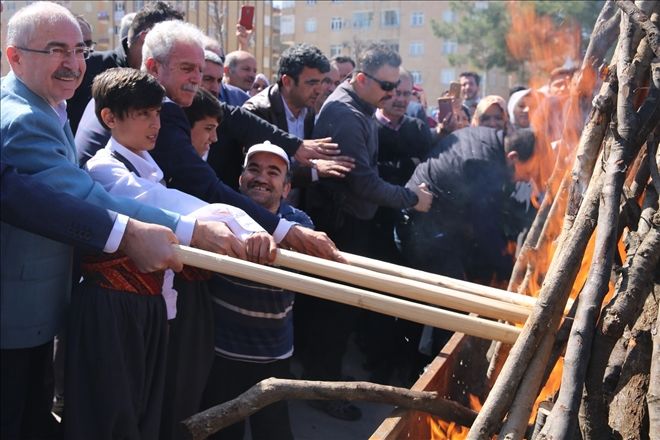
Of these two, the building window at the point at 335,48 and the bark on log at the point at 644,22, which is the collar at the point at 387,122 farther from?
the building window at the point at 335,48

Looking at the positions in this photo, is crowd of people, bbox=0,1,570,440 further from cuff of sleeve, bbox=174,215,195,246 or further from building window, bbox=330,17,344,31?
building window, bbox=330,17,344,31

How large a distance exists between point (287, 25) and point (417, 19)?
37.9 ft

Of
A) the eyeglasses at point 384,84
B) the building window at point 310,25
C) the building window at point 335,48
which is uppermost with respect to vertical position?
the building window at point 310,25

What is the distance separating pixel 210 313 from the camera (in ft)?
11.0

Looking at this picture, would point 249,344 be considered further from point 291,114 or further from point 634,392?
point 291,114

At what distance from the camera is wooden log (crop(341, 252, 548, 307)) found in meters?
2.88

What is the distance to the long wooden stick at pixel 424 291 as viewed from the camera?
2.75 meters

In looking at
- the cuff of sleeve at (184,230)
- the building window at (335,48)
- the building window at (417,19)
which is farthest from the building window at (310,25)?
the cuff of sleeve at (184,230)

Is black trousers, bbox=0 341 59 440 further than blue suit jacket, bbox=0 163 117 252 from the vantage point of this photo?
Yes

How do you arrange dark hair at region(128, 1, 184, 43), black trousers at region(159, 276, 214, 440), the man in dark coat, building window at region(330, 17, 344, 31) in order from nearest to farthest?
black trousers at region(159, 276, 214, 440) < dark hair at region(128, 1, 184, 43) < the man in dark coat < building window at region(330, 17, 344, 31)

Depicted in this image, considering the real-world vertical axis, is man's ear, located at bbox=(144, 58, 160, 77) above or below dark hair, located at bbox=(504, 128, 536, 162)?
above

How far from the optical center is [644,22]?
293 centimetres

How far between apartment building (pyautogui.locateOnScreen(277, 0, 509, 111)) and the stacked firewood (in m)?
56.0

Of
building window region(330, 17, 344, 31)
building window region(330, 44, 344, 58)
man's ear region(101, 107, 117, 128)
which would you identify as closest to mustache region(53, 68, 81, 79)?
man's ear region(101, 107, 117, 128)
